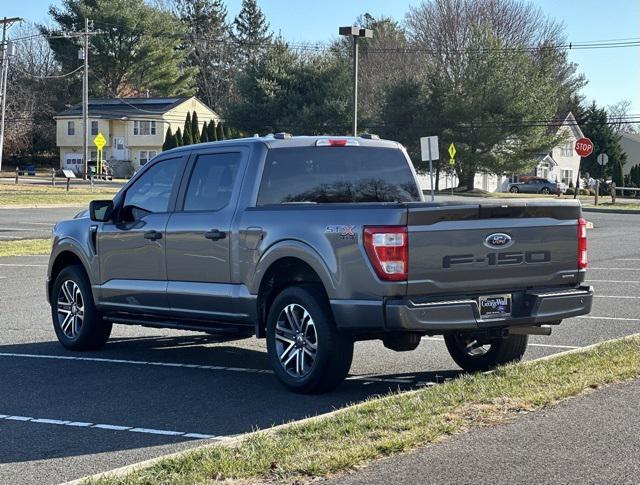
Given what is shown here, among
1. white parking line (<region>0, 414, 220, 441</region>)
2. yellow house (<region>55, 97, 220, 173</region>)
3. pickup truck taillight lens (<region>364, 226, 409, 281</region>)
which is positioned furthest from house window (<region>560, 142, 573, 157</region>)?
white parking line (<region>0, 414, 220, 441</region>)

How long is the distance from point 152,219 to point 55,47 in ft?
295

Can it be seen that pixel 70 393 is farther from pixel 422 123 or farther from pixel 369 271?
pixel 422 123

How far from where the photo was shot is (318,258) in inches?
310

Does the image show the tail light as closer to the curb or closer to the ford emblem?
the ford emblem

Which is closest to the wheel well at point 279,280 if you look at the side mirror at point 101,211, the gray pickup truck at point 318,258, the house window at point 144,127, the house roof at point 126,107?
the gray pickup truck at point 318,258

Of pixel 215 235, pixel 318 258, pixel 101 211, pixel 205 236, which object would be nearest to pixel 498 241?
pixel 318 258

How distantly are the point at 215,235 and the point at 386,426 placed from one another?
2.93 meters

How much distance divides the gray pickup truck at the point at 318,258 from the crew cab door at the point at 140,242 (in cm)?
2

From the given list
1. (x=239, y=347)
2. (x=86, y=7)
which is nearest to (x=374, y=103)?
(x=86, y=7)

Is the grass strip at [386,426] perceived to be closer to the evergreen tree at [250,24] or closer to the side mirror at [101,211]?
the side mirror at [101,211]

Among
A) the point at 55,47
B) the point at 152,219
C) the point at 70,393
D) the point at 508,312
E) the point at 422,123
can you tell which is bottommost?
the point at 70,393

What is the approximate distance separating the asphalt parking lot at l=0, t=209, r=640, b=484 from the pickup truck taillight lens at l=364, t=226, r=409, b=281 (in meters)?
1.09

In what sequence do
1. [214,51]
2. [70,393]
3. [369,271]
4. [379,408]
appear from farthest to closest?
[214,51]
[70,393]
[369,271]
[379,408]

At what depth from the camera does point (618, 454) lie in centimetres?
594
